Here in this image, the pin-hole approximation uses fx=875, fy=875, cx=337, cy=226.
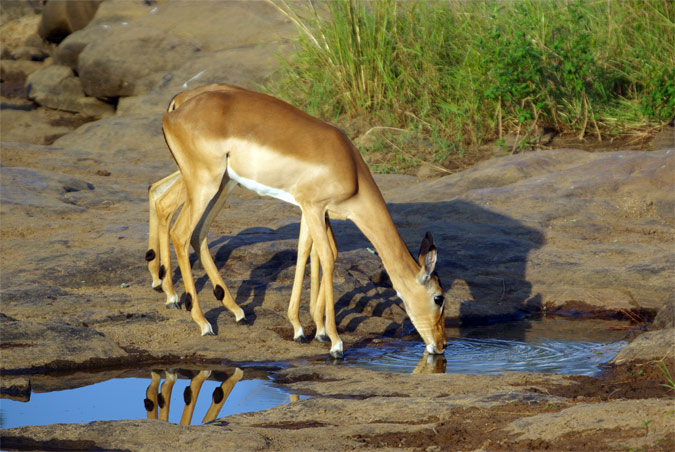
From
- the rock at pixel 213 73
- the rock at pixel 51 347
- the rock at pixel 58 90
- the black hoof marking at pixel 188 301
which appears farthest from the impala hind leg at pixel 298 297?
the rock at pixel 58 90

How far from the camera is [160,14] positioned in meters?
19.1

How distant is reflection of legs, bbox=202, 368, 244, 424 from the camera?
4691mm

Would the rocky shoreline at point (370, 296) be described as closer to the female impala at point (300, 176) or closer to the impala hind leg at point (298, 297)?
the impala hind leg at point (298, 297)

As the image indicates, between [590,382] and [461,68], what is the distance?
820 centimetres

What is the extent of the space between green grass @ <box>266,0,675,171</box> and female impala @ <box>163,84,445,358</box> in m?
5.61

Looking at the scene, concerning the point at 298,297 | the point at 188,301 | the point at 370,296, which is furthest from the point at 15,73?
the point at 298,297

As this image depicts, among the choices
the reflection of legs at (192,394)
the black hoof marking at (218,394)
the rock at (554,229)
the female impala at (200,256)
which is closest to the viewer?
the reflection of legs at (192,394)

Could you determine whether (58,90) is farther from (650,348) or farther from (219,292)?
(650,348)

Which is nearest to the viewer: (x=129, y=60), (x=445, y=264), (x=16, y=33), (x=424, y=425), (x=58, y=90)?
(x=424, y=425)

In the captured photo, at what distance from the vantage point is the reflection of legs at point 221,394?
4691 mm

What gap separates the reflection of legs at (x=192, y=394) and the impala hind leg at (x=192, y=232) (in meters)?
0.65

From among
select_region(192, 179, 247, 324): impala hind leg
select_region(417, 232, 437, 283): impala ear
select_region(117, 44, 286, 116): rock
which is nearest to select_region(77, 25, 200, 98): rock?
select_region(117, 44, 286, 116): rock

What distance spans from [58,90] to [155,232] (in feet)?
42.1

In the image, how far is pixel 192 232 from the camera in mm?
6234
